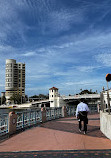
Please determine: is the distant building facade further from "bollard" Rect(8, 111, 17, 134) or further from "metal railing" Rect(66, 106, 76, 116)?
"bollard" Rect(8, 111, 17, 134)

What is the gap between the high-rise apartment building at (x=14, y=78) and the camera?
137 meters

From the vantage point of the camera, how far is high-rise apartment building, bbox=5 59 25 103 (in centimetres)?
13688

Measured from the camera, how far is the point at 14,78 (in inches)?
5581

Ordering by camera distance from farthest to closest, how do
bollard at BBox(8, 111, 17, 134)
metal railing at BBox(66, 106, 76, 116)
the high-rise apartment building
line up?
the high-rise apartment building
metal railing at BBox(66, 106, 76, 116)
bollard at BBox(8, 111, 17, 134)

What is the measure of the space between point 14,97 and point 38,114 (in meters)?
113

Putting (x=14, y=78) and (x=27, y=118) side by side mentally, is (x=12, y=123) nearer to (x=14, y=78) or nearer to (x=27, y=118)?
(x=27, y=118)

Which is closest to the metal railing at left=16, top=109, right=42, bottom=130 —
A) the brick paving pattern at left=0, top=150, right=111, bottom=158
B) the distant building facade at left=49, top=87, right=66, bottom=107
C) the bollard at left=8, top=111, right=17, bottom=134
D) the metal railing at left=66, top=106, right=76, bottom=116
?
the bollard at left=8, top=111, right=17, bottom=134

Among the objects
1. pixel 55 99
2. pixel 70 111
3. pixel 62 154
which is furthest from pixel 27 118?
pixel 55 99

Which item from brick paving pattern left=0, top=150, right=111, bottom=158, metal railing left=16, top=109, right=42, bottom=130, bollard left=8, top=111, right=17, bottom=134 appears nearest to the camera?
brick paving pattern left=0, top=150, right=111, bottom=158

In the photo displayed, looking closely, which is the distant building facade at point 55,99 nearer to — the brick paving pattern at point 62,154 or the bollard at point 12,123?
the bollard at point 12,123

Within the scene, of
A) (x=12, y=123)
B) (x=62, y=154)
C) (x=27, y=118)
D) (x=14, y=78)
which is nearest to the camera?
(x=62, y=154)

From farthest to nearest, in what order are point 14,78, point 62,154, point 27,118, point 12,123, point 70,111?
point 14,78, point 70,111, point 27,118, point 12,123, point 62,154

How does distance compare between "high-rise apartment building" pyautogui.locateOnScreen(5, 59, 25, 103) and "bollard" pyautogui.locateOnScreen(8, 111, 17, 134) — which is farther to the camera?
"high-rise apartment building" pyautogui.locateOnScreen(5, 59, 25, 103)

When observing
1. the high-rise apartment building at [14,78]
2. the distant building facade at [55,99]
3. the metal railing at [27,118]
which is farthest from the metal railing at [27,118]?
the high-rise apartment building at [14,78]
